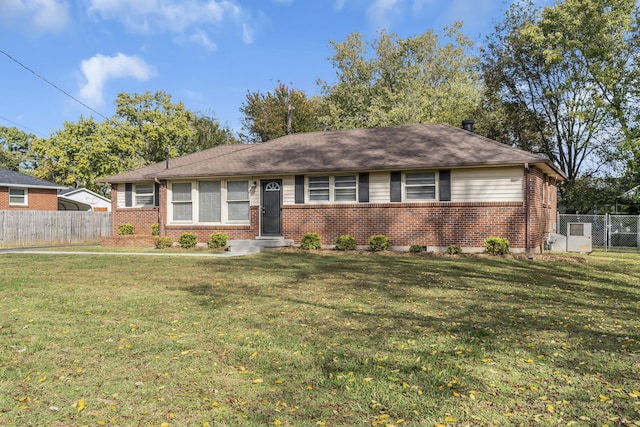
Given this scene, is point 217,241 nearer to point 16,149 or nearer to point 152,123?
point 152,123

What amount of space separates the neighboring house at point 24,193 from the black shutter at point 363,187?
20.0 m

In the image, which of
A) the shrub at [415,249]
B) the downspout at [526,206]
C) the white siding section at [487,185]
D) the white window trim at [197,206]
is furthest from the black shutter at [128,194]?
the downspout at [526,206]

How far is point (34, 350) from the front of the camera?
430 centimetres

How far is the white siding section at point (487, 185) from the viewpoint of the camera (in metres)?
14.0

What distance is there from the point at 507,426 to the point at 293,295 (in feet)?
15.2

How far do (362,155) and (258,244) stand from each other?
4972 millimetres

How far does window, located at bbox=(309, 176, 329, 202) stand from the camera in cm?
1584

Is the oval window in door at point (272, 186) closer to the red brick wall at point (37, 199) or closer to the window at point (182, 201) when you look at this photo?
the window at point (182, 201)

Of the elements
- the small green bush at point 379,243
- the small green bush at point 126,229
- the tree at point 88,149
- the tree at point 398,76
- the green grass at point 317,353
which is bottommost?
the green grass at point 317,353

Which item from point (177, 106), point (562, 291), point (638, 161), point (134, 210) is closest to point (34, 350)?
point (562, 291)

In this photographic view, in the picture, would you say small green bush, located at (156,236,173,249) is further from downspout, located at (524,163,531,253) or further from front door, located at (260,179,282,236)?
downspout, located at (524,163,531,253)

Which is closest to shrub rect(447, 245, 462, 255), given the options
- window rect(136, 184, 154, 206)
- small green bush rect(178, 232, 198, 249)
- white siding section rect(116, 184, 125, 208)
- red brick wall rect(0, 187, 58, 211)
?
small green bush rect(178, 232, 198, 249)

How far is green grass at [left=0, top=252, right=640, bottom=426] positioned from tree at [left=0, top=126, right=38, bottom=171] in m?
54.9

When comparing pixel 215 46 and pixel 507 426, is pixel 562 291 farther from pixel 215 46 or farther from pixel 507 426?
pixel 215 46
